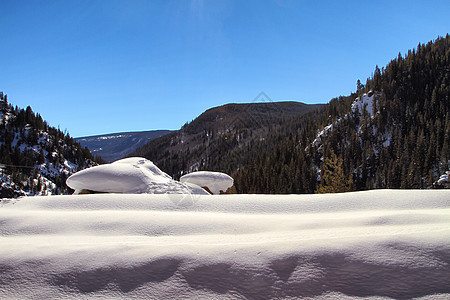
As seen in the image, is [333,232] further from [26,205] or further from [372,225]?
[26,205]

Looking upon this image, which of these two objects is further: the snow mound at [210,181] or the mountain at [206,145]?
the mountain at [206,145]

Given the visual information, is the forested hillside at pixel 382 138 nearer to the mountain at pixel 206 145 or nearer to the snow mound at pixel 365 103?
the snow mound at pixel 365 103

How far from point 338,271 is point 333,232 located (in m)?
0.87

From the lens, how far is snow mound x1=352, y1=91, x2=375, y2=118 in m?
82.7

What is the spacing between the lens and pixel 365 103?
84688mm

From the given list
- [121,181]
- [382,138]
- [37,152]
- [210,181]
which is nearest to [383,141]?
[382,138]

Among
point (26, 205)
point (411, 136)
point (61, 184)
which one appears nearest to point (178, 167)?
point (61, 184)

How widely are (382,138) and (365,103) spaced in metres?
16.8

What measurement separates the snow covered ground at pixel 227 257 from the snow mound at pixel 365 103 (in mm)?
86811

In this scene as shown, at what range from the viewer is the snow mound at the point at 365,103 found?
82.7 m

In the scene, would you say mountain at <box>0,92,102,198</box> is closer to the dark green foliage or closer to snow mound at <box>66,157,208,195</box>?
the dark green foliage

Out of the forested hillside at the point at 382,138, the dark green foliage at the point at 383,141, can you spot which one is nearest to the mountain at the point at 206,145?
the dark green foliage at the point at 383,141

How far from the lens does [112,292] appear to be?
9.90 ft

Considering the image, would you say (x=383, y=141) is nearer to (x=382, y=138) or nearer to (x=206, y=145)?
(x=382, y=138)
